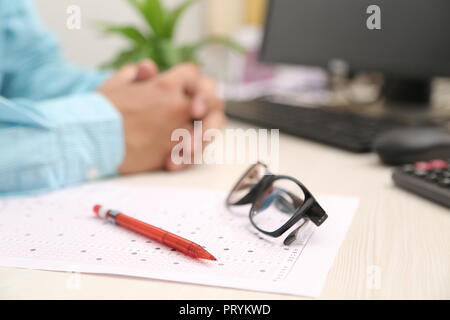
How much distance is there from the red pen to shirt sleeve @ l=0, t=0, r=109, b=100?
402mm

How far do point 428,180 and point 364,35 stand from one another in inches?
20.5

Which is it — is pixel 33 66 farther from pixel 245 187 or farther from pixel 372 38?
pixel 372 38

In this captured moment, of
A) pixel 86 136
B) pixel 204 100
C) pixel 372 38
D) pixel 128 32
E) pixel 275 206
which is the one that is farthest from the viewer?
pixel 128 32

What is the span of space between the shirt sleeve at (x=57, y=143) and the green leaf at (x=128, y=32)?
503mm

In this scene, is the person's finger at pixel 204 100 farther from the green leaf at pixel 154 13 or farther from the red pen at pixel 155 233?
the green leaf at pixel 154 13

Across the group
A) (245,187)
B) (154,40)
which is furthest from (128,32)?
(245,187)

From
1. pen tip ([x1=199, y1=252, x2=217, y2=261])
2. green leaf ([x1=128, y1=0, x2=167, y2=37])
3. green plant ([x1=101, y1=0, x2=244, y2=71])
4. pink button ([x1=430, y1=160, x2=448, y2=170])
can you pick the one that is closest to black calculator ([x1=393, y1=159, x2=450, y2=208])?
pink button ([x1=430, y1=160, x2=448, y2=170])

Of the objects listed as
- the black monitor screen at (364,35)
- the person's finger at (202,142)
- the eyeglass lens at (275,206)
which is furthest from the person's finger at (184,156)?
the black monitor screen at (364,35)

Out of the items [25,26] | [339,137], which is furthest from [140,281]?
[25,26]

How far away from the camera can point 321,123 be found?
85 centimetres

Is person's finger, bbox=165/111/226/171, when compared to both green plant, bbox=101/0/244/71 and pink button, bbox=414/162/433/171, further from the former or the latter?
green plant, bbox=101/0/244/71

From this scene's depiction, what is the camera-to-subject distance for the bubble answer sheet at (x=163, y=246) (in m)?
0.37

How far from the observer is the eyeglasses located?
436 millimetres
